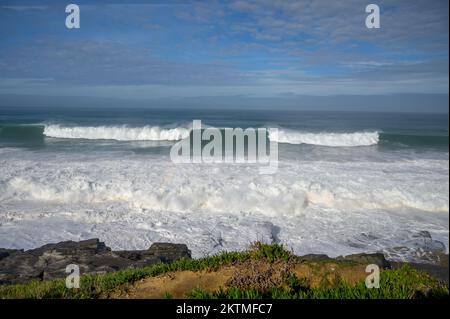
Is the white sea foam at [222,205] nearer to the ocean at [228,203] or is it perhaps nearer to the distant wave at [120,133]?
the ocean at [228,203]

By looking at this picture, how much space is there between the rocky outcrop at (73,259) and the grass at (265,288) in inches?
68.8

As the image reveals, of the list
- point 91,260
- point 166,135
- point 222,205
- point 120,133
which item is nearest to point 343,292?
point 91,260

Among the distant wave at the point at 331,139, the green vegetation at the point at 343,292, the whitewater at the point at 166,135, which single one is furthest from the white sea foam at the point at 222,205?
the whitewater at the point at 166,135

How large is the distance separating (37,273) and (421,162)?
729 inches

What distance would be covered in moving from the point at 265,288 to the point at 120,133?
30.0m

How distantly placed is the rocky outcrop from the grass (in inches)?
68.8

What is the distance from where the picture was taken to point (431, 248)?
9508 mm

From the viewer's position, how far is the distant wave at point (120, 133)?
32562 millimetres

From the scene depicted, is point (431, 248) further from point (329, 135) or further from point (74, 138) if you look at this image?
point (74, 138)

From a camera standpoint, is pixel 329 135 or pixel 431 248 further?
pixel 329 135

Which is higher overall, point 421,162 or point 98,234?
point 421,162

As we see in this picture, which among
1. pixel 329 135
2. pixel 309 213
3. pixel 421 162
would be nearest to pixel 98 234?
pixel 309 213
